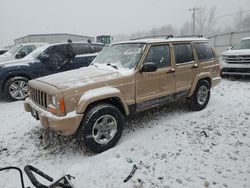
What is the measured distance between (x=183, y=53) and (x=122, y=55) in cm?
150

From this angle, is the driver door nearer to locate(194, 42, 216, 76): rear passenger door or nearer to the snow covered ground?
the snow covered ground

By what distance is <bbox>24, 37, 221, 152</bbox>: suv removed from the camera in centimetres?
367

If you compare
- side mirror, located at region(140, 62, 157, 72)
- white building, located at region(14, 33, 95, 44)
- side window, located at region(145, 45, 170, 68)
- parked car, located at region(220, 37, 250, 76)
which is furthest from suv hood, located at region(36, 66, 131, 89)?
white building, located at region(14, 33, 95, 44)

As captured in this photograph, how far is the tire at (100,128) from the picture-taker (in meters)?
3.77

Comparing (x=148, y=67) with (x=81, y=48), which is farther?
(x=81, y=48)

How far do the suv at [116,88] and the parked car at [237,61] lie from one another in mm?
4045

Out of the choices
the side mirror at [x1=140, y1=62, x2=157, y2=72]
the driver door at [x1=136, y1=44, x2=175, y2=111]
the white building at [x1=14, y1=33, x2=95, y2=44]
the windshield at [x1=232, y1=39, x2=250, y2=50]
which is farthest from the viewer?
the white building at [x1=14, y1=33, x2=95, y2=44]

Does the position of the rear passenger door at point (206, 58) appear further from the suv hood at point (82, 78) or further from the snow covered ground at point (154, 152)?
the suv hood at point (82, 78)

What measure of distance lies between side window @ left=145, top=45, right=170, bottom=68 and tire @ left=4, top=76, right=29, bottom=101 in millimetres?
4634

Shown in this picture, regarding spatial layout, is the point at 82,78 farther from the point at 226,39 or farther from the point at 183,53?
the point at 226,39

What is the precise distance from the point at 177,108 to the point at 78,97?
3.35 meters

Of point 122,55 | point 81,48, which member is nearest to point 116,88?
point 122,55

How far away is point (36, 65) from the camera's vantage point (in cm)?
780

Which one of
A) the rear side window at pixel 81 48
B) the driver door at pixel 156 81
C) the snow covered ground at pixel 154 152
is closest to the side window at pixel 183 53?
the driver door at pixel 156 81
